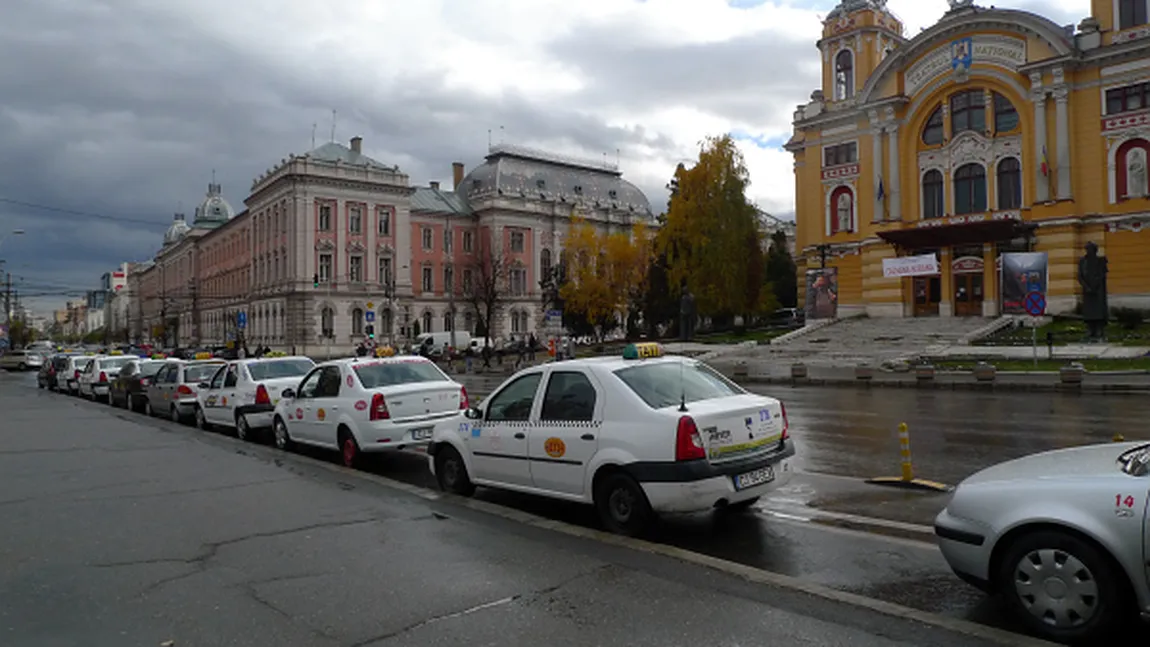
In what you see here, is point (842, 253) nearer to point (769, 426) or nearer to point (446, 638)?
point (769, 426)

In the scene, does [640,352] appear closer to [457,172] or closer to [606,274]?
[606,274]

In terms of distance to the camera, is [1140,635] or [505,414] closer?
[1140,635]

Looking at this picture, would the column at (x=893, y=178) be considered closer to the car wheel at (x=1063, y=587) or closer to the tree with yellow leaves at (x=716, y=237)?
the tree with yellow leaves at (x=716, y=237)

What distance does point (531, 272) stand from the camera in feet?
275

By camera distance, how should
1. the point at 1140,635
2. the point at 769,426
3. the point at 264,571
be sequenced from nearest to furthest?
the point at 1140,635 → the point at 264,571 → the point at 769,426

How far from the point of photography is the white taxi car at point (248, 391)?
1490cm

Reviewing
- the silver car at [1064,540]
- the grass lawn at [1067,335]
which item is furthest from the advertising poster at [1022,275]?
the silver car at [1064,540]

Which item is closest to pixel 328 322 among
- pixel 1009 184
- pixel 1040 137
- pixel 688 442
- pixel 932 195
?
pixel 932 195

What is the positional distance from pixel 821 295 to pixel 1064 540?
45.3 m


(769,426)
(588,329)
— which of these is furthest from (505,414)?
(588,329)

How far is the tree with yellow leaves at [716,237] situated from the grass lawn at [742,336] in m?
1.50

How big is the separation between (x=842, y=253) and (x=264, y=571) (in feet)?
160

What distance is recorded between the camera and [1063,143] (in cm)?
4091

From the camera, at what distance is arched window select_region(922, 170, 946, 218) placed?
4631 centimetres
